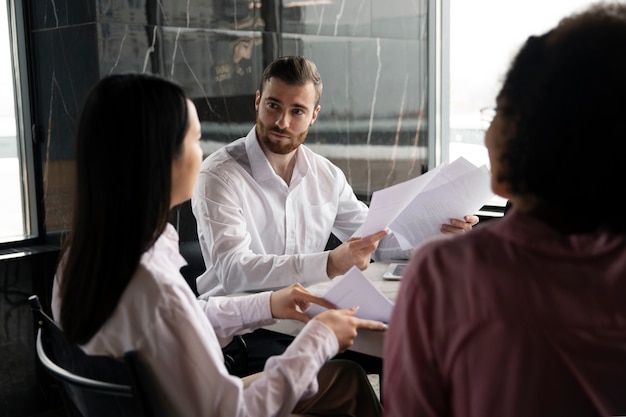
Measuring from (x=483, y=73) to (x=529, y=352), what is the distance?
361 cm

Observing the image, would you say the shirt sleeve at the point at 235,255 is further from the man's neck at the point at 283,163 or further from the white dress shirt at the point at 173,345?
the white dress shirt at the point at 173,345

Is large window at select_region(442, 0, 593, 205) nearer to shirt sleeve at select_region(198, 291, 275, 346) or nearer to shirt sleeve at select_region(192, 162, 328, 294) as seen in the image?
shirt sleeve at select_region(192, 162, 328, 294)

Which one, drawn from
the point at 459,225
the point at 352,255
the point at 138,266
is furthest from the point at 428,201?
the point at 138,266

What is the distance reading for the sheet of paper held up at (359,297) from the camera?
5.13ft

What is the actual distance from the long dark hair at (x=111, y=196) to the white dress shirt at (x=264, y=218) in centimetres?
93

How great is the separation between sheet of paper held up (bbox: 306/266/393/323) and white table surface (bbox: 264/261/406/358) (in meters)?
0.05

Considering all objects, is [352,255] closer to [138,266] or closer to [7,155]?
[138,266]

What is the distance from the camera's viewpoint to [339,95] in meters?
3.96

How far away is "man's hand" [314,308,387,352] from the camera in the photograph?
5.12ft

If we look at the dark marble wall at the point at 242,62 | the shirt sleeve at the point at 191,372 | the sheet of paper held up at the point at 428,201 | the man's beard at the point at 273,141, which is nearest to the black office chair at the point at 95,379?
the shirt sleeve at the point at 191,372

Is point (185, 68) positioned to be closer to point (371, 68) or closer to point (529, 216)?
point (371, 68)

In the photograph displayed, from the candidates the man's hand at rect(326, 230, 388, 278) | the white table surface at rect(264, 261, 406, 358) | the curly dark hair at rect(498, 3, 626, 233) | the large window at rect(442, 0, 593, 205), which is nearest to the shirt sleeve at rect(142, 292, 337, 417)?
the white table surface at rect(264, 261, 406, 358)

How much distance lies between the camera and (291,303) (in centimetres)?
182

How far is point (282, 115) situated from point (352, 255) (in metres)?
0.71
